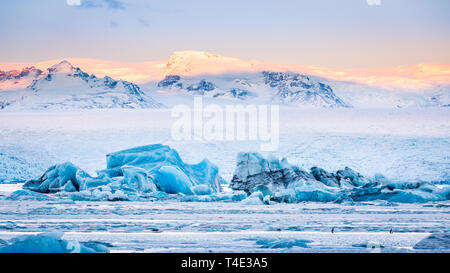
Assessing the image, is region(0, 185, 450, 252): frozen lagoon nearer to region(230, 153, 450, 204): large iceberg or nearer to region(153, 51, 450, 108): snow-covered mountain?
region(230, 153, 450, 204): large iceberg

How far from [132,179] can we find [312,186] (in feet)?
9.76

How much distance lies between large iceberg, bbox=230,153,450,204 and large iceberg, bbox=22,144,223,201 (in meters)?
0.71

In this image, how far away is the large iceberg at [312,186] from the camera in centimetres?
883

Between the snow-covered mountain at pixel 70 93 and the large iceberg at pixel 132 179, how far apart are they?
69.6 metres

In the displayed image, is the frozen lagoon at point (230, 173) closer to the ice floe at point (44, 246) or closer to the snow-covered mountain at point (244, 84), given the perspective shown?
the ice floe at point (44, 246)

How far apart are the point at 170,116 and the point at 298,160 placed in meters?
10.1

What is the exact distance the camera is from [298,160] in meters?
14.8

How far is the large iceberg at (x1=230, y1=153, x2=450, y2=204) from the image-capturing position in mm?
8828
